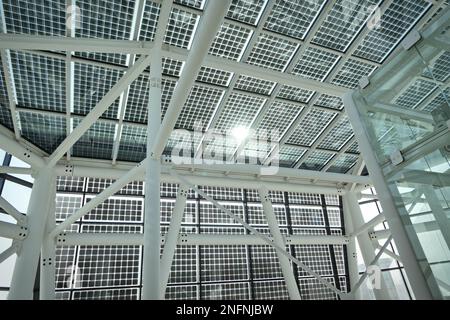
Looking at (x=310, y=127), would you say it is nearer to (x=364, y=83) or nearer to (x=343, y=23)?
(x=343, y=23)

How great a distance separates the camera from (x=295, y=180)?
2067 cm

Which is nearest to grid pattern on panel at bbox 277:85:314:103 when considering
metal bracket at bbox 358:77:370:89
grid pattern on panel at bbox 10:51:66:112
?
metal bracket at bbox 358:77:370:89

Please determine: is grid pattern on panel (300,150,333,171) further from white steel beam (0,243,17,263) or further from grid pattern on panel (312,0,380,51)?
white steel beam (0,243,17,263)

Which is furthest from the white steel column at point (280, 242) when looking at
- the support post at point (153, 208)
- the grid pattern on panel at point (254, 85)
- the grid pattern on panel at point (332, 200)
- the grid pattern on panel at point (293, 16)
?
the support post at point (153, 208)

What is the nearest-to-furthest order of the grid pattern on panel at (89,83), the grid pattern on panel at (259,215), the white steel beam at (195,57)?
1. the white steel beam at (195,57)
2. the grid pattern on panel at (89,83)
3. the grid pattern on panel at (259,215)

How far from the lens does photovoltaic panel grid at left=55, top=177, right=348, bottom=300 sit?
16.5 m

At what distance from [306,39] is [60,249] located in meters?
16.2

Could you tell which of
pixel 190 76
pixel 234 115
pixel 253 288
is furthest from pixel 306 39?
pixel 253 288

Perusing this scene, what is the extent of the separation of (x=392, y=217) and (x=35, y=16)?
1135 cm

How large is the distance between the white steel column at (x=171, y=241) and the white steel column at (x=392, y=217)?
34.5 feet

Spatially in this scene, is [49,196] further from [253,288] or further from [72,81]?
[253,288]

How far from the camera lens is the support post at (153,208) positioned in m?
7.84

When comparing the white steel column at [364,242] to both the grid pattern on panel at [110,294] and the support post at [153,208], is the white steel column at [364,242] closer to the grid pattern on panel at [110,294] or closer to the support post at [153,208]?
the grid pattern on panel at [110,294]

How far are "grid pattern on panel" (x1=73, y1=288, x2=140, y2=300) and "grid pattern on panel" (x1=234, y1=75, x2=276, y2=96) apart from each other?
12.5 m
